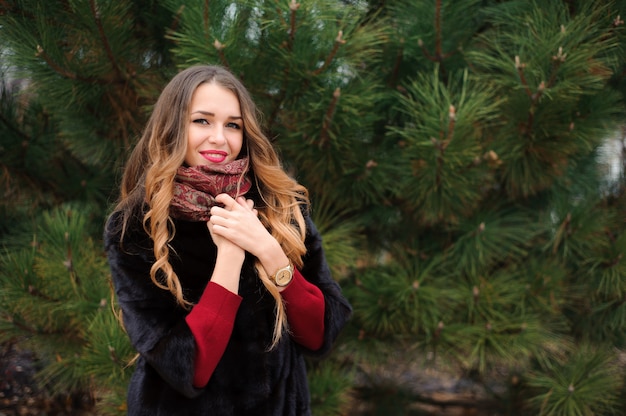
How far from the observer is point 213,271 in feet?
4.00

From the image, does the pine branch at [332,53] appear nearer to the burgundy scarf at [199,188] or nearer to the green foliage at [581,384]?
the burgundy scarf at [199,188]

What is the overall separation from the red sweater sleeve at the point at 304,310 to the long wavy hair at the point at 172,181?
0.9 inches

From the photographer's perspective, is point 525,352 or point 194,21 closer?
point 194,21

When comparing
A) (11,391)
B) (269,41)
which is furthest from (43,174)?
(269,41)

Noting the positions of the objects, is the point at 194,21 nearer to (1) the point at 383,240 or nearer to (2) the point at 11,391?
(1) the point at 383,240

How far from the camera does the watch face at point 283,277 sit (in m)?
1.19

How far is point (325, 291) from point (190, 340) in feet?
1.23

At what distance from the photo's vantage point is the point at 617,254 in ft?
6.79

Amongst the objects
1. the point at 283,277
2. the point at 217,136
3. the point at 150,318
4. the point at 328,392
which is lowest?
the point at 328,392

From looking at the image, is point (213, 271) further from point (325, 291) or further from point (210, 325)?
point (325, 291)

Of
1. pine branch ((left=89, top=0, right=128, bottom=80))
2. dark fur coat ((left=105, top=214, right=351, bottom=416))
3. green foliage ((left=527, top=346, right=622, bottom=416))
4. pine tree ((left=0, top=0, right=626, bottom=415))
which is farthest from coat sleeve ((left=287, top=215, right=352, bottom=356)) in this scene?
green foliage ((left=527, top=346, right=622, bottom=416))

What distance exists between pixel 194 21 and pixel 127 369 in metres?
1.08

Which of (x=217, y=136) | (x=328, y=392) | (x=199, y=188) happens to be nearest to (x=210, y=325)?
(x=199, y=188)

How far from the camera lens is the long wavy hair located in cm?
119
